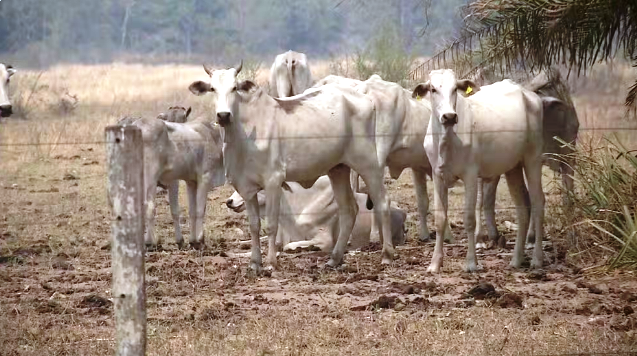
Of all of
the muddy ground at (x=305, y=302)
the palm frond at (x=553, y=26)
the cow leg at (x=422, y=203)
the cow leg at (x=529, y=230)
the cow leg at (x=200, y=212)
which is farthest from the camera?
the cow leg at (x=422, y=203)

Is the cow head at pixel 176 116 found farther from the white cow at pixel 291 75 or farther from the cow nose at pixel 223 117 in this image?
the cow nose at pixel 223 117

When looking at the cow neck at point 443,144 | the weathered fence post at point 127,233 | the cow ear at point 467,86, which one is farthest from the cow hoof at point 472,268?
the weathered fence post at point 127,233

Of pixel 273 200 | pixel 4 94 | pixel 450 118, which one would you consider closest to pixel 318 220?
pixel 273 200

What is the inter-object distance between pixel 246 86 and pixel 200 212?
7.26ft

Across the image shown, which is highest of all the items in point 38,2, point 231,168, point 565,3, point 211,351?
point 38,2

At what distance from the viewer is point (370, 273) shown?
12.5 meters

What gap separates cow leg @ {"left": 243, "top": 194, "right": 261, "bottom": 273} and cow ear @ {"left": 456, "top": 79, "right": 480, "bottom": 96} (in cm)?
211

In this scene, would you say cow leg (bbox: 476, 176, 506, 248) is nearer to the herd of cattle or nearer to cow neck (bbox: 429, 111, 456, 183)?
the herd of cattle

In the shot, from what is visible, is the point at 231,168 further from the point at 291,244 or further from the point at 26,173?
the point at 26,173

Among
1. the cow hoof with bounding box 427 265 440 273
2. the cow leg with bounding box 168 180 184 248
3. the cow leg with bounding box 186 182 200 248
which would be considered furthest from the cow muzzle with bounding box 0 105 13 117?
the cow hoof with bounding box 427 265 440 273

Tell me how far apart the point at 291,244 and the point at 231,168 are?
1.89 metres

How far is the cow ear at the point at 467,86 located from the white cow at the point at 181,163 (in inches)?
131

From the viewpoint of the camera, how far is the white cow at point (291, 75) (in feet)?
55.0

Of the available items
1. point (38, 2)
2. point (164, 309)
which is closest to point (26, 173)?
point (164, 309)
